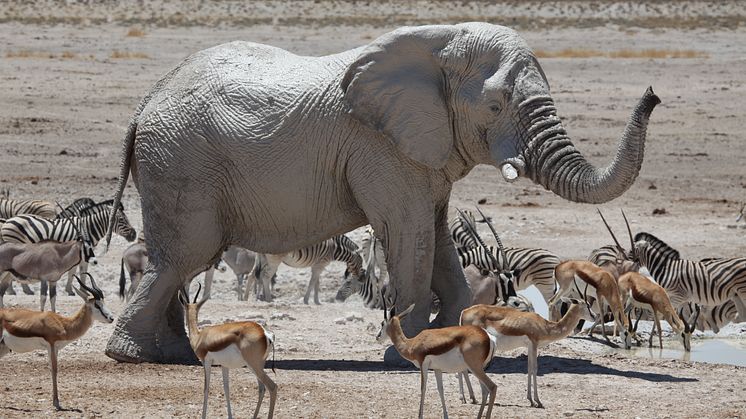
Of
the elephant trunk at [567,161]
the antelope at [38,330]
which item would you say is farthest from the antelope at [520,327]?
the antelope at [38,330]

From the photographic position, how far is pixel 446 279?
1323 cm

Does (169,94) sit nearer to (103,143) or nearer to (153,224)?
(153,224)

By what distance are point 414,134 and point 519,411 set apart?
262 cm

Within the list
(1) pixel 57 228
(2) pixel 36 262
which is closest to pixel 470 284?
(2) pixel 36 262

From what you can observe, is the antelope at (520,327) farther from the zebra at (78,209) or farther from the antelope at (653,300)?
the zebra at (78,209)

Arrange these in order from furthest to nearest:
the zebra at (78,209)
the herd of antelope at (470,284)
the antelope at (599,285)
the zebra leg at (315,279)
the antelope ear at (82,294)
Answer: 1. the zebra at (78,209)
2. the zebra leg at (315,279)
3. the antelope at (599,285)
4. the antelope ear at (82,294)
5. the herd of antelope at (470,284)

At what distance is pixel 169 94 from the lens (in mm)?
12992

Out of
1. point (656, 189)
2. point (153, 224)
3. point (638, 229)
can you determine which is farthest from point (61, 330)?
point (656, 189)

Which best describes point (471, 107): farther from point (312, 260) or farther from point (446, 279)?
point (312, 260)

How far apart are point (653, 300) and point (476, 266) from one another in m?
1.83

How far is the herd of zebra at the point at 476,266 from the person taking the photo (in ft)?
51.1

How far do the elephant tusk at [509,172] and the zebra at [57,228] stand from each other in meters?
6.27

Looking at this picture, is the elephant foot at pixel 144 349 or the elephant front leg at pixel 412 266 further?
the elephant foot at pixel 144 349

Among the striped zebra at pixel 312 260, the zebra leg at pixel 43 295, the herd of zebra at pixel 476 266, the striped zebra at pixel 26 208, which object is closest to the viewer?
the zebra leg at pixel 43 295
